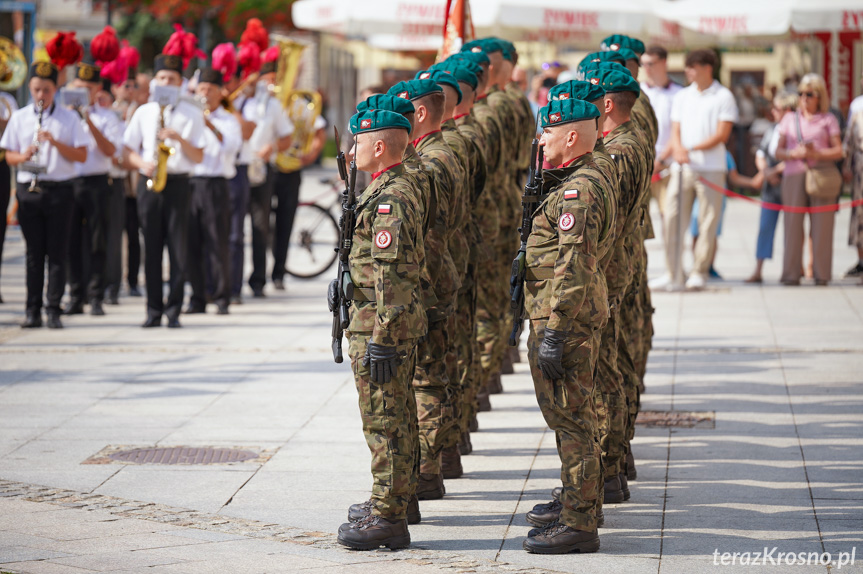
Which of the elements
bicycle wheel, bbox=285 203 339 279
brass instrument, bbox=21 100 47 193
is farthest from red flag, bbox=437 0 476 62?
bicycle wheel, bbox=285 203 339 279

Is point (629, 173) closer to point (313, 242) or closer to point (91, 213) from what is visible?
point (91, 213)

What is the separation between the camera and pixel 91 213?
43.8ft

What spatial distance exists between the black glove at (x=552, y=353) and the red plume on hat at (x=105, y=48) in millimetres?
9189

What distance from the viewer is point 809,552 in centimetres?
600

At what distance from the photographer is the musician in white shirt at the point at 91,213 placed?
1326cm

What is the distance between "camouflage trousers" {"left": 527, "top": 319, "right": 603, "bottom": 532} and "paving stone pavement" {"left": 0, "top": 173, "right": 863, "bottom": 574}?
25 centimetres

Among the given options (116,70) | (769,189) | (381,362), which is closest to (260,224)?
(116,70)

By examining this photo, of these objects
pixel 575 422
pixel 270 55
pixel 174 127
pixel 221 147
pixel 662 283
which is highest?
pixel 270 55

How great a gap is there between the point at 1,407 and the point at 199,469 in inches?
95.4

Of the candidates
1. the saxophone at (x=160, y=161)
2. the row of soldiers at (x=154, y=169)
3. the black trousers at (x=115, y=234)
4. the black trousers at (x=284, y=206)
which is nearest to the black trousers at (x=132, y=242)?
→ the row of soldiers at (x=154, y=169)

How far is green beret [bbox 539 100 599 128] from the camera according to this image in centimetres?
606

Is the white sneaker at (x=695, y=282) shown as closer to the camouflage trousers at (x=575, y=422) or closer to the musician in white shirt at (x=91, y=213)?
the musician in white shirt at (x=91, y=213)

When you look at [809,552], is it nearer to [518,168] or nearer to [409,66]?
[518,168]

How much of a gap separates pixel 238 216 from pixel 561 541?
9.08m
